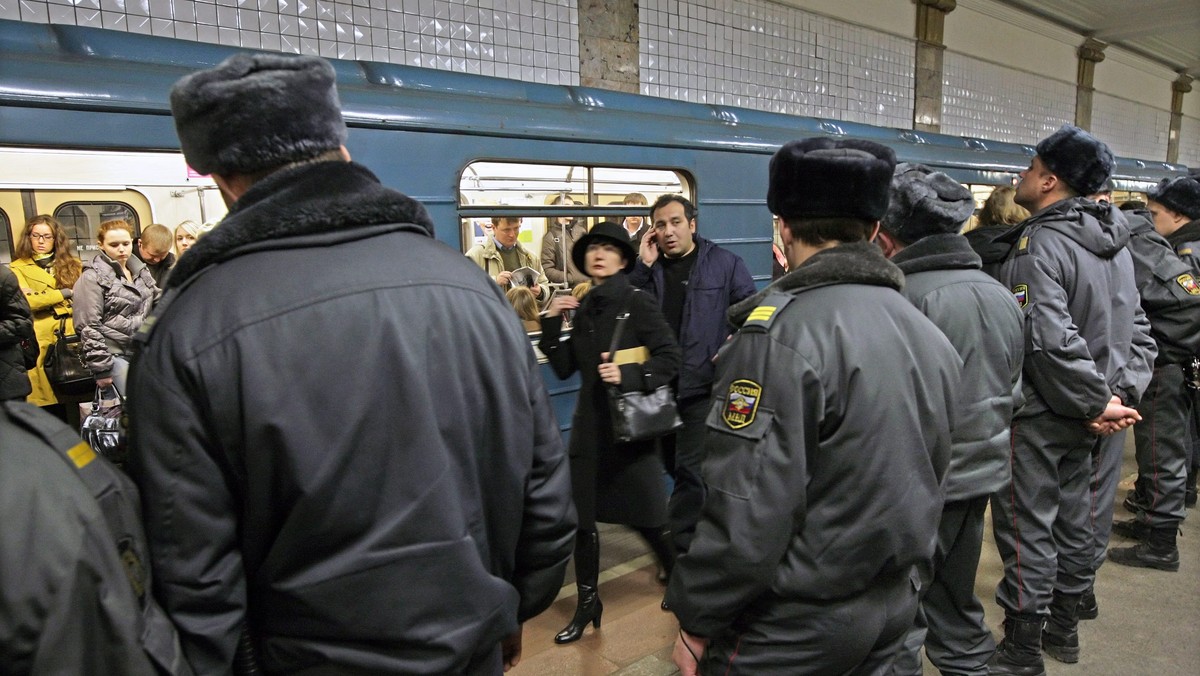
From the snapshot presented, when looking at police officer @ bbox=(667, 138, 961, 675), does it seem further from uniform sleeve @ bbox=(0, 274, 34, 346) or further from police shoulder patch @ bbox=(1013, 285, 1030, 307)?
uniform sleeve @ bbox=(0, 274, 34, 346)

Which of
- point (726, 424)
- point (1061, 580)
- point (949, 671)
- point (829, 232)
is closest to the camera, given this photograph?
point (726, 424)

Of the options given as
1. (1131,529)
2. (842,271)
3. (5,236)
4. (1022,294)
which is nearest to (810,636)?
(842,271)

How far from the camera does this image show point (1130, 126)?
46.8 feet

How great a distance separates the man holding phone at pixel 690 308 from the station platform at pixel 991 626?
0.52 meters

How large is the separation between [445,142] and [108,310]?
3.03 meters

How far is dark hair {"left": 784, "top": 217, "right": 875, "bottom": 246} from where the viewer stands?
172 cm

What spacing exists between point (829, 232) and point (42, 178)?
6435 mm

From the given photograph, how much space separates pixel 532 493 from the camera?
1461 mm

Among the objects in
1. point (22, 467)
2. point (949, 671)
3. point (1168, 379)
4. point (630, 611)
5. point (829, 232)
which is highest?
point (829, 232)

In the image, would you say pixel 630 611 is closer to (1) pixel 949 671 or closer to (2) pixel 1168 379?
A: (1) pixel 949 671

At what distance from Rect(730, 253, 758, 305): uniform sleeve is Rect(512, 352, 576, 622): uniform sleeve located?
251cm

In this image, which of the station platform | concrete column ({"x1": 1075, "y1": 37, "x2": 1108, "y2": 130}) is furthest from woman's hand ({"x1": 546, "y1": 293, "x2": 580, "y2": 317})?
concrete column ({"x1": 1075, "y1": 37, "x2": 1108, "y2": 130})

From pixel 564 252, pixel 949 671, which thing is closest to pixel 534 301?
pixel 564 252

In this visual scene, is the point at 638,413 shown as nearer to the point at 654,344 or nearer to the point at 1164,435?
the point at 654,344
